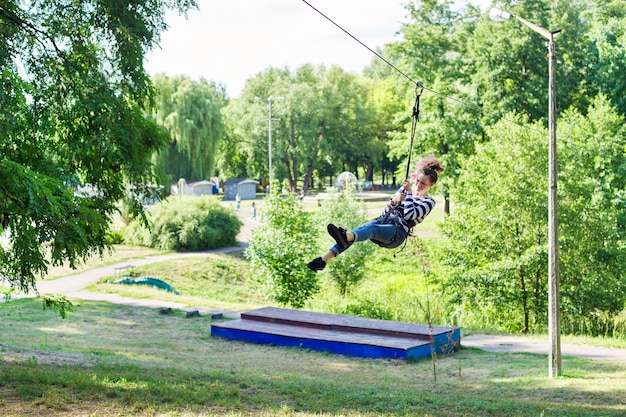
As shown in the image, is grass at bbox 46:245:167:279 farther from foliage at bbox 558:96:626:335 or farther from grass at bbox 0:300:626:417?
foliage at bbox 558:96:626:335

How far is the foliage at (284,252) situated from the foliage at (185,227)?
13.2 meters

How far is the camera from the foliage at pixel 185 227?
37.0 metres

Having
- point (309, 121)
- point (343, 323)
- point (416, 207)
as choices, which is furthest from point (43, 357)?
point (309, 121)

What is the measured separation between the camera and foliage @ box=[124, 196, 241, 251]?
37.0 meters

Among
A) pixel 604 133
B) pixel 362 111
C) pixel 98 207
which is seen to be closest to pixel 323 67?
pixel 362 111

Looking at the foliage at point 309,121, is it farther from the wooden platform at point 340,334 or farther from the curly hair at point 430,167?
the curly hair at point 430,167

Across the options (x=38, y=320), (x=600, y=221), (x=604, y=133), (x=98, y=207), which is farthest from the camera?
(x=604, y=133)

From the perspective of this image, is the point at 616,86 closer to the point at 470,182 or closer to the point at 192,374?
the point at 470,182

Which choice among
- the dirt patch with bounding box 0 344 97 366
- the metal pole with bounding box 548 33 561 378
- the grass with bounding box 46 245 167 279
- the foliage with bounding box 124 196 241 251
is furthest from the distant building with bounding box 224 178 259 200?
the metal pole with bounding box 548 33 561 378

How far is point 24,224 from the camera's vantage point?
9164 mm

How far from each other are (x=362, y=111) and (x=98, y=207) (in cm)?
6472

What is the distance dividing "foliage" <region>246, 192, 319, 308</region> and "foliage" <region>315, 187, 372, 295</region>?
4147 millimetres

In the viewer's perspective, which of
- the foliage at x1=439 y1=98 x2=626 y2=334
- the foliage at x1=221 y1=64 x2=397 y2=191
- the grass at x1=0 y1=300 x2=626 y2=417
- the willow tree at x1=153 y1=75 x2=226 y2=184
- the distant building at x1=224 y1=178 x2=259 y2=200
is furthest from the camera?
the distant building at x1=224 y1=178 x2=259 y2=200

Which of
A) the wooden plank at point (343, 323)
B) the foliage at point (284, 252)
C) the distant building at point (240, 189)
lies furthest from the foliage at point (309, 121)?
the wooden plank at point (343, 323)
